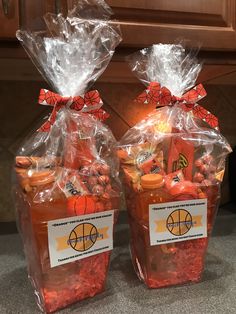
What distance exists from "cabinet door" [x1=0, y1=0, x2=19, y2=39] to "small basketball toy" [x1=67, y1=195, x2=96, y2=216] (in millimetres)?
→ 308

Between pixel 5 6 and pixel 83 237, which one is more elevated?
pixel 5 6

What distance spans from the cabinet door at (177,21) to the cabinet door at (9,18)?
0.17 metres

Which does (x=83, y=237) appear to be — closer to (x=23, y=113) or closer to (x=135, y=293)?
(x=135, y=293)

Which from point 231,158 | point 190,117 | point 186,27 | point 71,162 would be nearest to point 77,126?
point 71,162

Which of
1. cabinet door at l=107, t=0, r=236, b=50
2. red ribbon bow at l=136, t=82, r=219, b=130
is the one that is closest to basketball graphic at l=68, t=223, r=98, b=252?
red ribbon bow at l=136, t=82, r=219, b=130

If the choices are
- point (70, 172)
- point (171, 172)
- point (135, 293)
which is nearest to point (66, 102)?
point (70, 172)

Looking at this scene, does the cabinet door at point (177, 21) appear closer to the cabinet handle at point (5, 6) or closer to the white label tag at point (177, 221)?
the cabinet handle at point (5, 6)

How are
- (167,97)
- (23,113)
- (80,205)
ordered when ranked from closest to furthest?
1. (80,205)
2. (167,97)
3. (23,113)

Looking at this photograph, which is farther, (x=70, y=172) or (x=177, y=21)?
(x=177, y=21)

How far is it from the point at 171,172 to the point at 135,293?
21cm

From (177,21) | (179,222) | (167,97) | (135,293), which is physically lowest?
(135,293)

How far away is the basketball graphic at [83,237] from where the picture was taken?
1.65ft

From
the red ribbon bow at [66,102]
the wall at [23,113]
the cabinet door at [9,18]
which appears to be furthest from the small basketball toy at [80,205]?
the wall at [23,113]

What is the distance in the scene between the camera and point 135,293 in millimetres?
563
